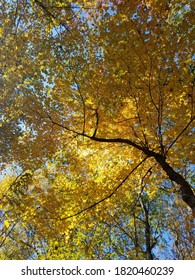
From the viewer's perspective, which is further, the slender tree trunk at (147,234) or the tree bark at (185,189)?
the slender tree trunk at (147,234)

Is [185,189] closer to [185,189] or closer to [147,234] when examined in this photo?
[185,189]

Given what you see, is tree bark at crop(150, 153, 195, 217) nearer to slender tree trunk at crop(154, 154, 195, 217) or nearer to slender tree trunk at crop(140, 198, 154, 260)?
slender tree trunk at crop(154, 154, 195, 217)

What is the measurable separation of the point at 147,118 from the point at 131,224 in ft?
26.3

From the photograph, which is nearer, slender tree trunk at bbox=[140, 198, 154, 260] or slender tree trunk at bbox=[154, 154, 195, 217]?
slender tree trunk at bbox=[154, 154, 195, 217]

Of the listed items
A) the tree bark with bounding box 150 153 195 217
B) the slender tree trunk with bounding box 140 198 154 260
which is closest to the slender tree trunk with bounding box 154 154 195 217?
the tree bark with bounding box 150 153 195 217

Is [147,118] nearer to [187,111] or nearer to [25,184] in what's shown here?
[187,111]

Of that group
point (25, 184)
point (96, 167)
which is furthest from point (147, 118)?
point (25, 184)

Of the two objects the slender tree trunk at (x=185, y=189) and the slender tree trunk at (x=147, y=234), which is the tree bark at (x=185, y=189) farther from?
the slender tree trunk at (x=147, y=234)

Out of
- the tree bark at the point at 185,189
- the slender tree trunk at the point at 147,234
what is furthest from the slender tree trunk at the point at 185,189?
the slender tree trunk at the point at 147,234

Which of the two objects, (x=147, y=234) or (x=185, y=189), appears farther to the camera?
(x=147, y=234)

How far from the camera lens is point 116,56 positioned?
4992 mm

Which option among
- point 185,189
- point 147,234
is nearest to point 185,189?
point 185,189
